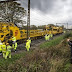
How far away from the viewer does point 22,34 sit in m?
14.3

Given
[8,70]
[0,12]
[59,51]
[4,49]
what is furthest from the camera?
[0,12]

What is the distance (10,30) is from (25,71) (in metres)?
9.05

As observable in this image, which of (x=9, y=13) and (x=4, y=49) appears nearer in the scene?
(x=4, y=49)

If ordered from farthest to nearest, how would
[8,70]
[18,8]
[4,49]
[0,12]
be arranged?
[18,8] → [0,12] → [4,49] → [8,70]

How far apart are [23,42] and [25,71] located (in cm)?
1103

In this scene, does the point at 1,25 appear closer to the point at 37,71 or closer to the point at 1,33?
the point at 1,33

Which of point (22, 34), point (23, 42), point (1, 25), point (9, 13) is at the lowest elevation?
point (23, 42)

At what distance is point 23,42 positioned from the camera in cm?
1438

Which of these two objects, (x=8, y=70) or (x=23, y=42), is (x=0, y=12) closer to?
(x=23, y=42)

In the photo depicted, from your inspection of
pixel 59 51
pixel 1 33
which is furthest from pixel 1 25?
pixel 59 51

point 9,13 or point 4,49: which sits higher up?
point 9,13

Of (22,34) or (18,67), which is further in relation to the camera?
(22,34)

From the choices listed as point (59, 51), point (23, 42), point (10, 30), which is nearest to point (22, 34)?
point (23, 42)

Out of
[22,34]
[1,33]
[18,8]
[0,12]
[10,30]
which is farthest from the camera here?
[18,8]
